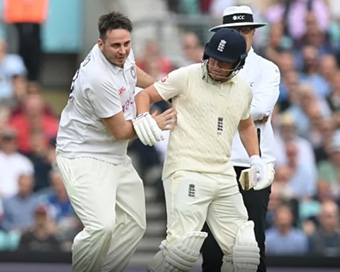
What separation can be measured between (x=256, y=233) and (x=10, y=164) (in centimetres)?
455

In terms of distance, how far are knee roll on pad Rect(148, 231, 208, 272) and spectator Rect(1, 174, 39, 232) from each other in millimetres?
4521

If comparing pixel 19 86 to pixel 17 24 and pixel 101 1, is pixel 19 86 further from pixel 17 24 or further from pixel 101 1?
pixel 101 1

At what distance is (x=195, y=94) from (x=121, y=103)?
0.53 meters

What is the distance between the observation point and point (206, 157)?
293 inches

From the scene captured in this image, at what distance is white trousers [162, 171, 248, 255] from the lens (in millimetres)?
7336

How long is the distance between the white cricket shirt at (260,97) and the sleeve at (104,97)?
978 millimetres

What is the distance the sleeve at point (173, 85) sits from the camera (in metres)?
7.43

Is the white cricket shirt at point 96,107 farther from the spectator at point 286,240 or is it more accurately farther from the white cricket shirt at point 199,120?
the spectator at point 286,240

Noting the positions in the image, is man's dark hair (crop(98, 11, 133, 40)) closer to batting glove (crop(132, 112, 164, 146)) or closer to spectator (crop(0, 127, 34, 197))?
batting glove (crop(132, 112, 164, 146))

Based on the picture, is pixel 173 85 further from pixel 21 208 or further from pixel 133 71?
pixel 21 208

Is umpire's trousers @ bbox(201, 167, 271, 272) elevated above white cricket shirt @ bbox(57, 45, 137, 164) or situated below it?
below

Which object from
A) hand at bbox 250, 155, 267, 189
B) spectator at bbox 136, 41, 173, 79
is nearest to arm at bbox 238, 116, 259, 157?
hand at bbox 250, 155, 267, 189

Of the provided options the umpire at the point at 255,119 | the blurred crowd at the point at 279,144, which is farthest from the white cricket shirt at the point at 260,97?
the blurred crowd at the point at 279,144

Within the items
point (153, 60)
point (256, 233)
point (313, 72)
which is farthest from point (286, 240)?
point (256, 233)
